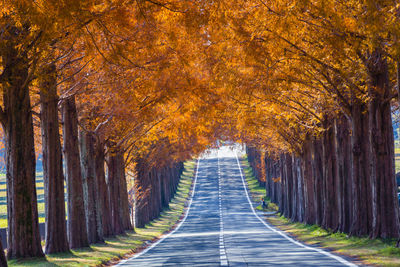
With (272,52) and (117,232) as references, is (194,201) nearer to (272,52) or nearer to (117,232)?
(117,232)

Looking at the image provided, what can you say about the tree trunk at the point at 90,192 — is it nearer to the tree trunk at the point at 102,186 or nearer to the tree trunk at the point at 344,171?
the tree trunk at the point at 102,186

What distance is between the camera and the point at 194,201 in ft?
256

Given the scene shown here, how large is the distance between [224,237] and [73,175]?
937 centimetres

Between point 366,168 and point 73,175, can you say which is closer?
point 366,168

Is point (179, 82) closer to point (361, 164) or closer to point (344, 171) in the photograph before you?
point (361, 164)

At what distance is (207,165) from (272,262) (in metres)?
115

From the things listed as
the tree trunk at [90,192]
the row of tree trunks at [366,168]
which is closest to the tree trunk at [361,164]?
the row of tree trunks at [366,168]

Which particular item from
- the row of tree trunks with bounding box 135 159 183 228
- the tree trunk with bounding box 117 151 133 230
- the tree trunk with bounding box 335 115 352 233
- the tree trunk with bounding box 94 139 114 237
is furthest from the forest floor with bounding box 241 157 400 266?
the row of tree trunks with bounding box 135 159 183 228

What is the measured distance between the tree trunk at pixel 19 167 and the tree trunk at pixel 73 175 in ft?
15.5

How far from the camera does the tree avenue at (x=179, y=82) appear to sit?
12.4 m

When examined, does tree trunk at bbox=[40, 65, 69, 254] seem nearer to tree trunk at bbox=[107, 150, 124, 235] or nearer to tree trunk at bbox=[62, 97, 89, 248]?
tree trunk at bbox=[62, 97, 89, 248]

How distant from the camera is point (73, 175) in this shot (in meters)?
21.5

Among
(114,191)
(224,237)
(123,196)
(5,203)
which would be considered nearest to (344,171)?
(224,237)

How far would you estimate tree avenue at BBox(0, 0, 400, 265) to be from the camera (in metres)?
12.4
